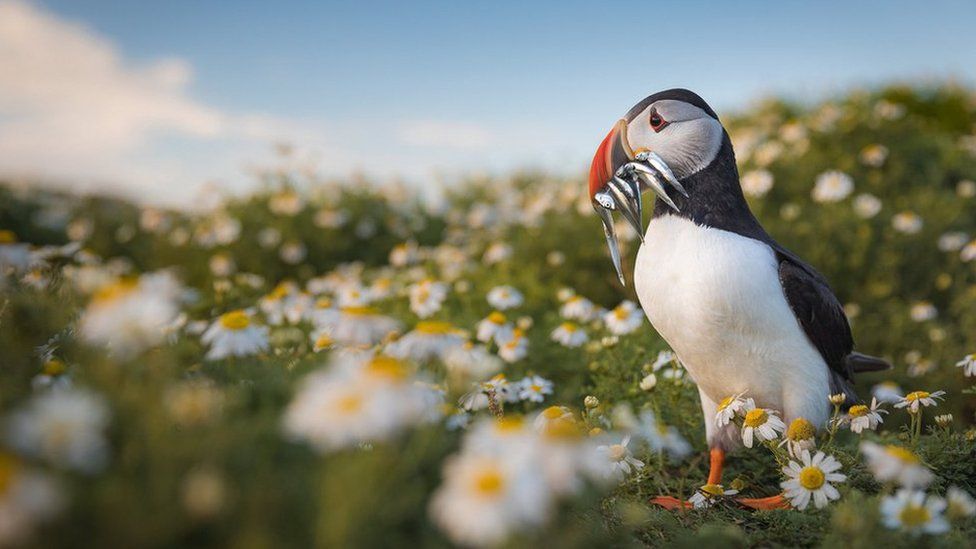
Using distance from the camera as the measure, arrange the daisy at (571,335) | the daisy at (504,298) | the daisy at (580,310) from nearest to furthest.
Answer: the daisy at (571,335)
the daisy at (580,310)
the daisy at (504,298)

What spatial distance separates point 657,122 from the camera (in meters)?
2.88

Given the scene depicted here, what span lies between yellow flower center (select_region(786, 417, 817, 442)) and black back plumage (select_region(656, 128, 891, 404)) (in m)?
0.33

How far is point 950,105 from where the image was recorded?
42.3 ft

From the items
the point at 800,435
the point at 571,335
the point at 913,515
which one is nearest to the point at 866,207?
the point at 571,335

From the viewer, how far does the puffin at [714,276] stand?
8.83 feet

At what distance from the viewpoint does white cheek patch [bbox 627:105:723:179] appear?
284 centimetres

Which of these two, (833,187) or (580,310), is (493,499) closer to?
(580,310)

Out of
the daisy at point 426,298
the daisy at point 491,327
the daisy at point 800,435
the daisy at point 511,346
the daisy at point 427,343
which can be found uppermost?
the daisy at point 427,343

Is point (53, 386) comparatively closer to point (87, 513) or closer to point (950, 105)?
point (87, 513)

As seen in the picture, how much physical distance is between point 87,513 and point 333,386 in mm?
446

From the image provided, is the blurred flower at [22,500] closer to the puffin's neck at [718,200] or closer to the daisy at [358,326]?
the daisy at [358,326]

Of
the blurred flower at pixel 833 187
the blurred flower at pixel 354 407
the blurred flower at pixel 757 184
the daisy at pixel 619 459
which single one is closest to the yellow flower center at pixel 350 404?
the blurred flower at pixel 354 407

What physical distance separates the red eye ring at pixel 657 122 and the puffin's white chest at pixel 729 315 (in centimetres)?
34

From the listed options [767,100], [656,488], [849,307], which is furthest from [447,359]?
[767,100]
